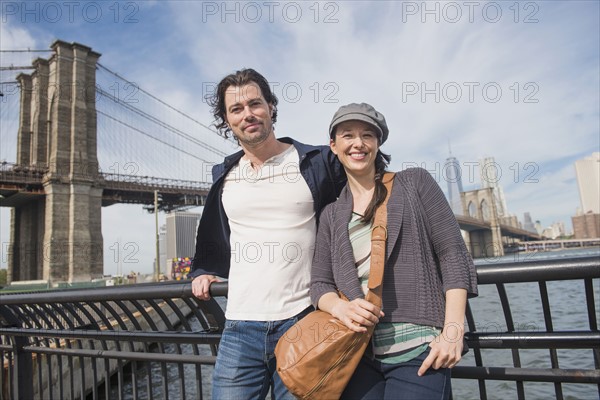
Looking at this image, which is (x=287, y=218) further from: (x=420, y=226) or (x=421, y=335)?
(x=421, y=335)

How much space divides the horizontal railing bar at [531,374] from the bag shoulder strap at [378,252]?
534mm

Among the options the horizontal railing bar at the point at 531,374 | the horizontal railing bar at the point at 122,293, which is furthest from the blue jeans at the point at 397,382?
the horizontal railing bar at the point at 122,293

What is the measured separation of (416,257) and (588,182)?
126 metres

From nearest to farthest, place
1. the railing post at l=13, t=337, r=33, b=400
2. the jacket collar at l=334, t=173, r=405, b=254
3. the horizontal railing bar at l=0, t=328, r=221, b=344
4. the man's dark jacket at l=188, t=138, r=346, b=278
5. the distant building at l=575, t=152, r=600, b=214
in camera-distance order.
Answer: the jacket collar at l=334, t=173, r=405, b=254
the man's dark jacket at l=188, t=138, r=346, b=278
the horizontal railing bar at l=0, t=328, r=221, b=344
the railing post at l=13, t=337, r=33, b=400
the distant building at l=575, t=152, r=600, b=214

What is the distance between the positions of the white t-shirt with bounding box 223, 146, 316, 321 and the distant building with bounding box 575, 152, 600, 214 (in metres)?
113

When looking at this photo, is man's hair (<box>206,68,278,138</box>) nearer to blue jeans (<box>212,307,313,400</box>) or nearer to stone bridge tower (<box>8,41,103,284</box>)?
blue jeans (<box>212,307,313,400</box>)

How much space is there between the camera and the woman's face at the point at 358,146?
5.40 ft

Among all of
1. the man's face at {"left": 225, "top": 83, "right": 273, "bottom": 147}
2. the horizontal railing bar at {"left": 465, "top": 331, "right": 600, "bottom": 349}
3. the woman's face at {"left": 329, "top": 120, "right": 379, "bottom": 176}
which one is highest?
the man's face at {"left": 225, "top": 83, "right": 273, "bottom": 147}

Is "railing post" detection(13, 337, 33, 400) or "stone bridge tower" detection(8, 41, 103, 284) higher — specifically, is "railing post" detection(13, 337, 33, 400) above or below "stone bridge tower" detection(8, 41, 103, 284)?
below

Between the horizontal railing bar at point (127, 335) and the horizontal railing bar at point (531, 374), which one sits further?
the horizontal railing bar at point (127, 335)

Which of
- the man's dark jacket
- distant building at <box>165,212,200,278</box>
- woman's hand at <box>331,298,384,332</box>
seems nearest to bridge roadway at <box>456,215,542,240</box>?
the man's dark jacket

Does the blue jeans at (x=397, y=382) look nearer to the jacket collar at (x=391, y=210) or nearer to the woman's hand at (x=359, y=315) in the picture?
the woman's hand at (x=359, y=315)

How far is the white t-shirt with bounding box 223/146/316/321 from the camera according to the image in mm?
1781

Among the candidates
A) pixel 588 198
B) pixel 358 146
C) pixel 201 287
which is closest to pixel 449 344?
pixel 358 146
